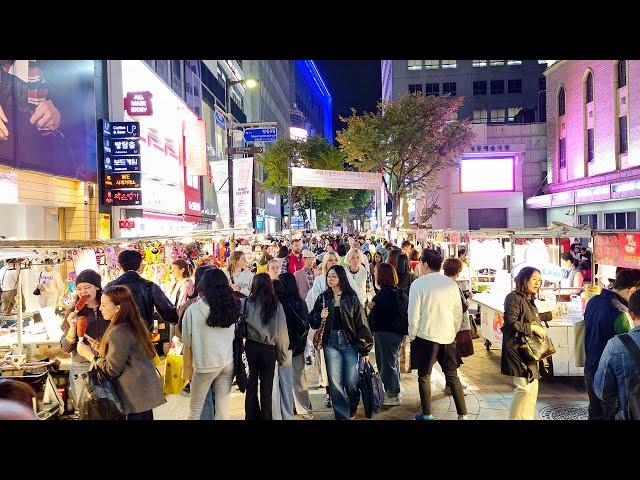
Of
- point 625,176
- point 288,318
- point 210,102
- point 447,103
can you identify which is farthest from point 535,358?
point 210,102

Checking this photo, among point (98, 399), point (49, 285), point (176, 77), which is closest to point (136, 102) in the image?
point (176, 77)

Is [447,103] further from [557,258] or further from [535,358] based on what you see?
[535,358]

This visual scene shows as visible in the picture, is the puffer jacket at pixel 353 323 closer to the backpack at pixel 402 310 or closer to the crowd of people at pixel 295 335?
the crowd of people at pixel 295 335

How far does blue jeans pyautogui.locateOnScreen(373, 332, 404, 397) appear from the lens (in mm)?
6801

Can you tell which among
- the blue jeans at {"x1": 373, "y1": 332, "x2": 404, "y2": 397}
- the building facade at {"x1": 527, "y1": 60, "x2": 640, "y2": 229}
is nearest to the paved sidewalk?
the blue jeans at {"x1": 373, "y1": 332, "x2": 404, "y2": 397}

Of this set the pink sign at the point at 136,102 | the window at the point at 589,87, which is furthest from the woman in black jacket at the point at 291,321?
the window at the point at 589,87

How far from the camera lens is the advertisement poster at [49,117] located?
11.8m

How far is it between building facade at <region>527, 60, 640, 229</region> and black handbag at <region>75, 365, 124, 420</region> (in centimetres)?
2402

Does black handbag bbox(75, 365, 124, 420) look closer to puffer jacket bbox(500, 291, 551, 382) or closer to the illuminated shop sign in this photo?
puffer jacket bbox(500, 291, 551, 382)

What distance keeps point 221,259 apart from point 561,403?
13.3 m

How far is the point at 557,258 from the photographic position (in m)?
12.4

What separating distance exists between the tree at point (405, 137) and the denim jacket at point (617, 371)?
961 inches

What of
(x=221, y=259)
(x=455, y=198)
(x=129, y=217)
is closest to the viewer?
(x=221, y=259)

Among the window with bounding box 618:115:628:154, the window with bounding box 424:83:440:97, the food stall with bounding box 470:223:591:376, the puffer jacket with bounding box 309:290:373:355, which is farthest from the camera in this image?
the window with bounding box 424:83:440:97
